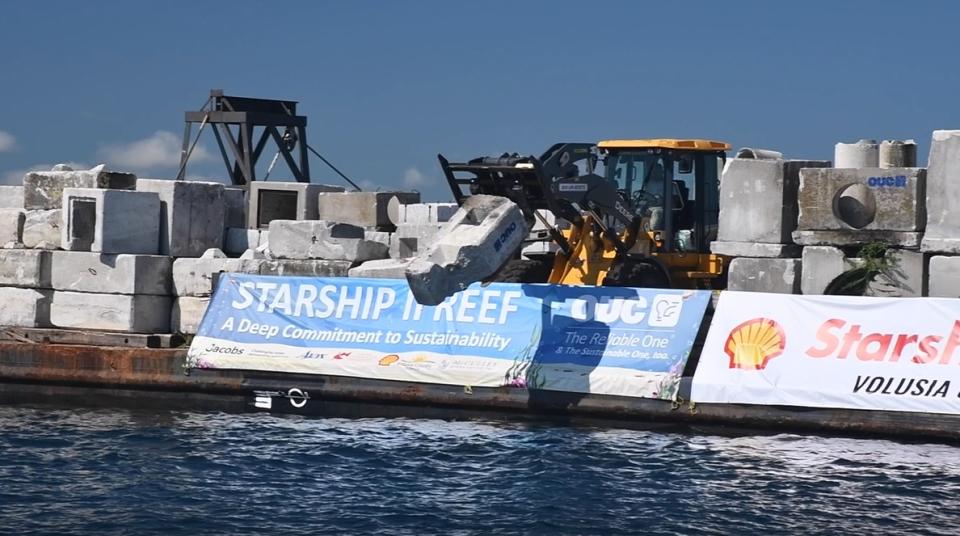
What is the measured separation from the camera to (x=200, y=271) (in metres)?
21.0

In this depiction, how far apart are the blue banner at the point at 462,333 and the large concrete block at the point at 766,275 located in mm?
1686

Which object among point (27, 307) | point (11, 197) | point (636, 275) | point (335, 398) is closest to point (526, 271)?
point (636, 275)

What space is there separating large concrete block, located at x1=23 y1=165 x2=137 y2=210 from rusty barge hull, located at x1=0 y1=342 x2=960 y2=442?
2.72 metres

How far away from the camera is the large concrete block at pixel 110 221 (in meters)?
20.9

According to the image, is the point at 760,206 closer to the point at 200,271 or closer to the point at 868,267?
the point at 868,267

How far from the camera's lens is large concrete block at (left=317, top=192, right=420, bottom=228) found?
22.4m

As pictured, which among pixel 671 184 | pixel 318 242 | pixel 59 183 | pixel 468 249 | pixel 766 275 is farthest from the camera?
pixel 59 183

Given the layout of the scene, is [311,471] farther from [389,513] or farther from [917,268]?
[917,268]

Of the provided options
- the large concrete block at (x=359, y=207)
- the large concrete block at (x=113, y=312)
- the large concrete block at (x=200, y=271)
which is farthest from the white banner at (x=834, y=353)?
the large concrete block at (x=113, y=312)

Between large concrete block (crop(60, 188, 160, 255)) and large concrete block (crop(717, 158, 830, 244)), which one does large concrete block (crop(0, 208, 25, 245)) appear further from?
large concrete block (crop(717, 158, 830, 244))

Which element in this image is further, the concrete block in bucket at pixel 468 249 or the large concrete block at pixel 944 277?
the large concrete block at pixel 944 277

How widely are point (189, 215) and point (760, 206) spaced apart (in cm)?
803

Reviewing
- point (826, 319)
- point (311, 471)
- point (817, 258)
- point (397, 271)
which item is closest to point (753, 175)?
point (817, 258)

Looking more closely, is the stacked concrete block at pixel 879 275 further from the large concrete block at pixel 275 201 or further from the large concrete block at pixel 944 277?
the large concrete block at pixel 275 201
